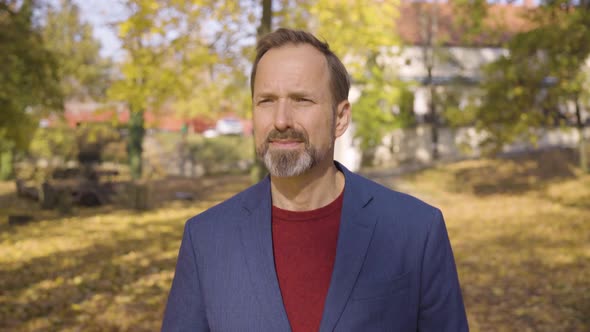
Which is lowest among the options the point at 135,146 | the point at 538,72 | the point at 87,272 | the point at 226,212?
the point at 87,272

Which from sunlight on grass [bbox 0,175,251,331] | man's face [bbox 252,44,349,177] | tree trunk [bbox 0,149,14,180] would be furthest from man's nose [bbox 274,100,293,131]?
tree trunk [bbox 0,149,14,180]

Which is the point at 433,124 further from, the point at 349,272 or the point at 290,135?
the point at 349,272

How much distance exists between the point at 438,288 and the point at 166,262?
26.8 ft

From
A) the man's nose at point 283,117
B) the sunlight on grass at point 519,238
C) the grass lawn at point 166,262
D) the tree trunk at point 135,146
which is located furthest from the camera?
the tree trunk at point 135,146

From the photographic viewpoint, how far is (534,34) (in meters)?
14.1

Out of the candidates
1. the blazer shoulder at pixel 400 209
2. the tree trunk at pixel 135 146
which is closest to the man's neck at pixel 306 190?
the blazer shoulder at pixel 400 209

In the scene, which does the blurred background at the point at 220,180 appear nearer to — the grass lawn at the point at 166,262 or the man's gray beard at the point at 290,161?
the grass lawn at the point at 166,262

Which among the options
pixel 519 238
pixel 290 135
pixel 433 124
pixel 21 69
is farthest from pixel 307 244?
pixel 433 124

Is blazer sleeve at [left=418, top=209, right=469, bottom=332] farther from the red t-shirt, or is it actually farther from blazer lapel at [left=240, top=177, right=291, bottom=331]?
blazer lapel at [left=240, top=177, right=291, bottom=331]

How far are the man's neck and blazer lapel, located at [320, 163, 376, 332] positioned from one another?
94 mm

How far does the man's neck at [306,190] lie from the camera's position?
238 centimetres

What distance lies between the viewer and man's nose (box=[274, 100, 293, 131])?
7.38 ft

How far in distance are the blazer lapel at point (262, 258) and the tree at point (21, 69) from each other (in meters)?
9.41

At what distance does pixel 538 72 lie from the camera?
15016mm
